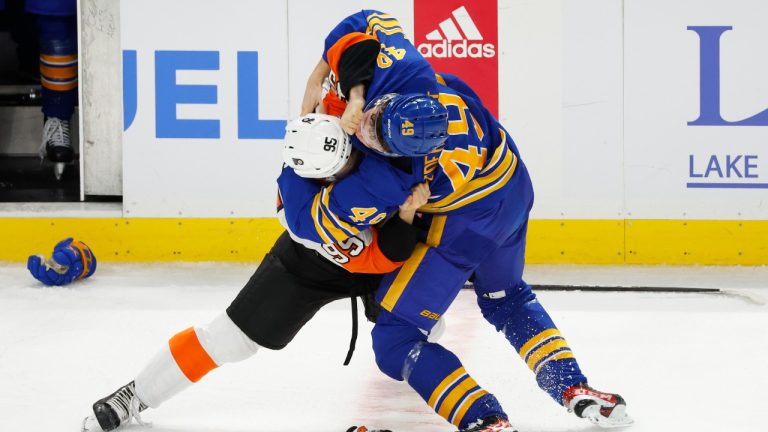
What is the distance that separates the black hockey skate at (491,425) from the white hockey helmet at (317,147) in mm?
655

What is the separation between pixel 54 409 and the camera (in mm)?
3029

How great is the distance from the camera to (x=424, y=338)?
106 inches

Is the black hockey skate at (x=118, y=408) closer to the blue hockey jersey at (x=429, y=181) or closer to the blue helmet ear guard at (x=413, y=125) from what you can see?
the blue hockey jersey at (x=429, y=181)

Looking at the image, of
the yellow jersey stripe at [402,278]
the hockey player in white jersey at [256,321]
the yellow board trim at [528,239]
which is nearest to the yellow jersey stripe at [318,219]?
the hockey player in white jersey at [256,321]

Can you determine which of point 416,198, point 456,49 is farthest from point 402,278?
point 456,49

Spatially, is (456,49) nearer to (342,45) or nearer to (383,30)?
(383,30)

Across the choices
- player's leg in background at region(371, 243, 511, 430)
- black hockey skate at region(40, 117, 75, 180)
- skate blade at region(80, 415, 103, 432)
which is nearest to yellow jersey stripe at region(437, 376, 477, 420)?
player's leg in background at region(371, 243, 511, 430)

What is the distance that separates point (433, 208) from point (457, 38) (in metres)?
2.57

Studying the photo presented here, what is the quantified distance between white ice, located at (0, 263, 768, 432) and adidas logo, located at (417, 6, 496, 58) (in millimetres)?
1068

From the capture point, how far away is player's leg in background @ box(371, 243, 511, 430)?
2.55 m

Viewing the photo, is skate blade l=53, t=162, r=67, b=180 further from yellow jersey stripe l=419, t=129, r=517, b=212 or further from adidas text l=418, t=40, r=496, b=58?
yellow jersey stripe l=419, t=129, r=517, b=212

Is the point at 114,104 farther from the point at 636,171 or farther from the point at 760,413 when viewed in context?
the point at 760,413

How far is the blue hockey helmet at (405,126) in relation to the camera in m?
2.29

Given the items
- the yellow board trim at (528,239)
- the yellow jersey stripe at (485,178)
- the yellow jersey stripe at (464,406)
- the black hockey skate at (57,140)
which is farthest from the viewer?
the black hockey skate at (57,140)
